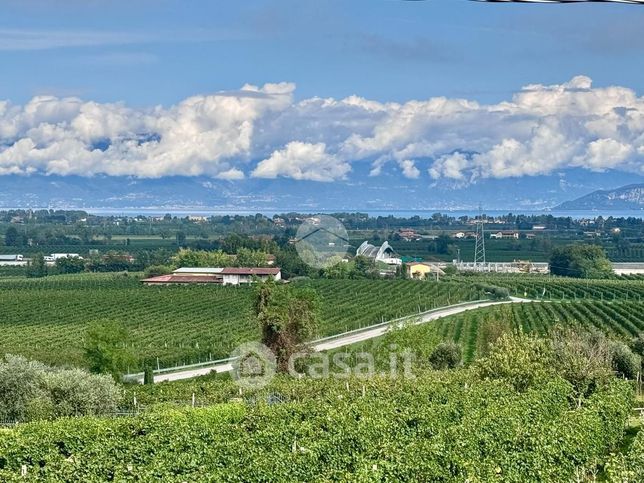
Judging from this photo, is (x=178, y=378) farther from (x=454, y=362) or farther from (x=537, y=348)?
(x=537, y=348)

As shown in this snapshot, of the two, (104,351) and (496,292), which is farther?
(496,292)

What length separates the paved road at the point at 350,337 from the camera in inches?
1751

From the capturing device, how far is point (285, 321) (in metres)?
40.6

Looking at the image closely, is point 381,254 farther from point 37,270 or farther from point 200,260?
point 37,270

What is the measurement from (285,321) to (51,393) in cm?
1364

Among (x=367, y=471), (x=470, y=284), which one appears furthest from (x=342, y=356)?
(x=470, y=284)

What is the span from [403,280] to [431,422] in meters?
77.5

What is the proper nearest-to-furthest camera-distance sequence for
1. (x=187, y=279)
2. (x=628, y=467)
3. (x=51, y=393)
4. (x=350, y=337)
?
1. (x=628, y=467)
2. (x=51, y=393)
3. (x=350, y=337)
4. (x=187, y=279)

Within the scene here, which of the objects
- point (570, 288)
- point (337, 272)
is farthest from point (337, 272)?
point (570, 288)

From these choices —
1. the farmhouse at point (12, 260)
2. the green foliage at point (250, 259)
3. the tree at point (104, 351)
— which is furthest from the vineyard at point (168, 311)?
the farmhouse at point (12, 260)

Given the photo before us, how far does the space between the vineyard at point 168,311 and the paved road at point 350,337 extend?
1.26 meters

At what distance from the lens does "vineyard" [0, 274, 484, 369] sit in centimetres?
5131

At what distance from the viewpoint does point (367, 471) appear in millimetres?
→ 17875

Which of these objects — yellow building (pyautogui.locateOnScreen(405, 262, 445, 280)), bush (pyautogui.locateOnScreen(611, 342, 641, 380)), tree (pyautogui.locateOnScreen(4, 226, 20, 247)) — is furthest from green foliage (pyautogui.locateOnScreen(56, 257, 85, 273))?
bush (pyautogui.locateOnScreen(611, 342, 641, 380))
